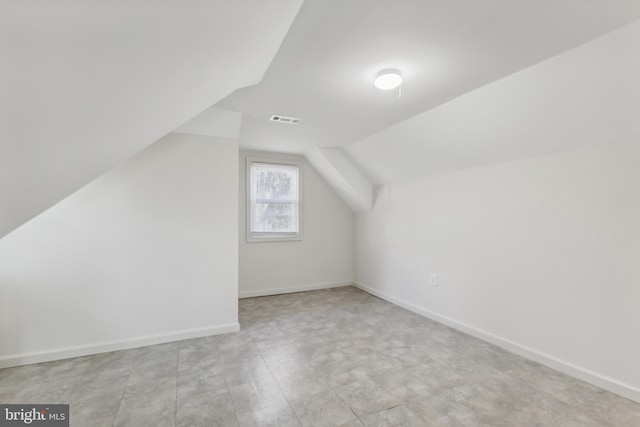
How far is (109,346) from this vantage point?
2605 mm

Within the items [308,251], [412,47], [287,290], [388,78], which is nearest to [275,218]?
[308,251]

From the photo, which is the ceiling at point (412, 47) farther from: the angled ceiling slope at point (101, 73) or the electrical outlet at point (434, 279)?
the electrical outlet at point (434, 279)

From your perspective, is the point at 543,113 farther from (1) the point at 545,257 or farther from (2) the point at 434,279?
(2) the point at 434,279

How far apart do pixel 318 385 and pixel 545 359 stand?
1856mm

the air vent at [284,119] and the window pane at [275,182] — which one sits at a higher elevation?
the air vent at [284,119]

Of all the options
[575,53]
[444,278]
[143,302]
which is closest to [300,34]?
[575,53]

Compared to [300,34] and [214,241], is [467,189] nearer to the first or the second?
[300,34]

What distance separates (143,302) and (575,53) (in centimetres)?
377

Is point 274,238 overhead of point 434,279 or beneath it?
overhead

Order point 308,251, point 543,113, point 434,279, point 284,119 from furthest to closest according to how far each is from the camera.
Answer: point 308,251, point 434,279, point 284,119, point 543,113

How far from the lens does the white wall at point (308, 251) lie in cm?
442

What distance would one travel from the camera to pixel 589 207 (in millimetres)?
2152

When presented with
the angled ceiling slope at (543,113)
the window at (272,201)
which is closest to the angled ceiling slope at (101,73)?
the angled ceiling slope at (543,113)

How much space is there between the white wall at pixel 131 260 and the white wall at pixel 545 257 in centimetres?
233
